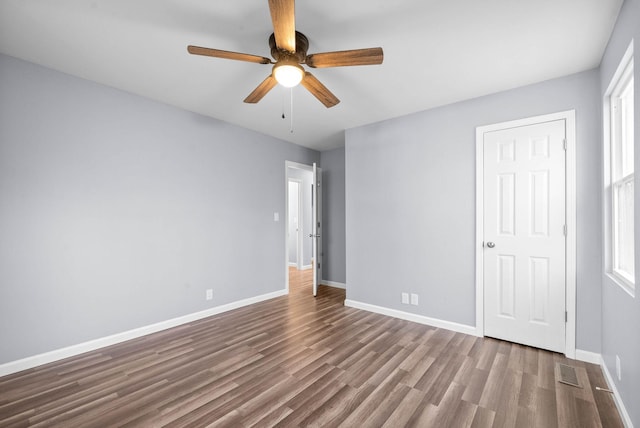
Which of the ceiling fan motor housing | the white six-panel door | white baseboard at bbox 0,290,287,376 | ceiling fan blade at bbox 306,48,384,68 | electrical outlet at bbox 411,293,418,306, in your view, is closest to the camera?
ceiling fan blade at bbox 306,48,384,68

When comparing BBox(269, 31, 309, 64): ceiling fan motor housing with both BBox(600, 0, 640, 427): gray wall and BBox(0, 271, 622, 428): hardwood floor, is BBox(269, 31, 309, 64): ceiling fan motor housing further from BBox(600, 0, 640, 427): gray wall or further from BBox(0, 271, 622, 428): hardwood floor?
BBox(0, 271, 622, 428): hardwood floor

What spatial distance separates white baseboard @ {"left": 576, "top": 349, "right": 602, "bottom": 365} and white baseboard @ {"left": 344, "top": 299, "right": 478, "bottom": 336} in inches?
32.3

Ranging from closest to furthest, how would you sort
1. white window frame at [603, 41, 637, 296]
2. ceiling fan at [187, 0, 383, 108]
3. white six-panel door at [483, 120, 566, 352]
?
ceiling fan at [187, 0, 383, 108] → white window frame at [603, 41, 637, 296] → white six-panel door at [483, 120, 566, 352]

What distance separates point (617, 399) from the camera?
73.9 inches

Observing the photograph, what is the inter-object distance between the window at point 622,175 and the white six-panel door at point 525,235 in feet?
1.41

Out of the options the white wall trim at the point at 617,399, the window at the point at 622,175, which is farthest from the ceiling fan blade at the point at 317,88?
the white wall trim at the point at 617,399

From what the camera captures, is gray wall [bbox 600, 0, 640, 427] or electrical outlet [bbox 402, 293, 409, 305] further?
electrical outlet [bbox 402, 293, 409, 305]

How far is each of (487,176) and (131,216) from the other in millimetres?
3885

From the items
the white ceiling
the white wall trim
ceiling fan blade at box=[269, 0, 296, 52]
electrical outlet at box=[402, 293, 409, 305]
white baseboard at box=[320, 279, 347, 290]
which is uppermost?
the white ceiling

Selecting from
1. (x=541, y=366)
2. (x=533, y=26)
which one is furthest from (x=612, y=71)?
(x=541, y=366)

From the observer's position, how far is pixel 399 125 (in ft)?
12.0

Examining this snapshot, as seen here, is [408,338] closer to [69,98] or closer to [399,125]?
[399,125]

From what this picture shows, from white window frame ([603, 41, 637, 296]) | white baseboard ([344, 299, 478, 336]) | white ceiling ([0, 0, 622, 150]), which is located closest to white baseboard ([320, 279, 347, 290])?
white baseboard ([344, 299, 478, 336])

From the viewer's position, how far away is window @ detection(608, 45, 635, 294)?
1.88 metres
